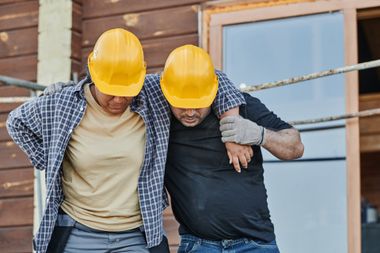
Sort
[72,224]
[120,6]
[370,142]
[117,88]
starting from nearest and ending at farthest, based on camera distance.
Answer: [117,88] → [72,224] → [120,6] → [370,142]

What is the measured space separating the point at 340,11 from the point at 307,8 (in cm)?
20

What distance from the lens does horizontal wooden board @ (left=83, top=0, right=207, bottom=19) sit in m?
5.07

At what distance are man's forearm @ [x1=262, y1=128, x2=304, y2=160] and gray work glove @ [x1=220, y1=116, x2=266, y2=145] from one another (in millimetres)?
32

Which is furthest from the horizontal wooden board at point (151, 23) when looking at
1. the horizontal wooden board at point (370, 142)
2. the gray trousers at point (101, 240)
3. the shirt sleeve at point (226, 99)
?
the horizontal wooden board at point (370, 142)

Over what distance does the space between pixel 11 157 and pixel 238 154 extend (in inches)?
105

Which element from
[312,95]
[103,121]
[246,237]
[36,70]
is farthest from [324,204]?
[36,70]

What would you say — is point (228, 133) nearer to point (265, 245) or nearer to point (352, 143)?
point (265, 245)

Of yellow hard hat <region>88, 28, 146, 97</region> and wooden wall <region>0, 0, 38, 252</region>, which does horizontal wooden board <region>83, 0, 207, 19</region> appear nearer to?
wooden wall <region>0, 0, 38, 252</region>

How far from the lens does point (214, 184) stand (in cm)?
325

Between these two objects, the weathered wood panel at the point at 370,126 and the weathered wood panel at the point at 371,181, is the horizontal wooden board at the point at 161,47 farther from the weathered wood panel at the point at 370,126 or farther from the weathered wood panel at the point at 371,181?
the weathered wood panel at the point at 371,181

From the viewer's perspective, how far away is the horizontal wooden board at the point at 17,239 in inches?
208

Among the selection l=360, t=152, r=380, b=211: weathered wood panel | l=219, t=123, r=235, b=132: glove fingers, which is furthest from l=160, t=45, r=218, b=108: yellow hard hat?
l=360, t=152, r=380, b=211: weathered wood panel

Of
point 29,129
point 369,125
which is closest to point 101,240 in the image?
point 29,129

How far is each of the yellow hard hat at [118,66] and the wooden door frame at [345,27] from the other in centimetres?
171
